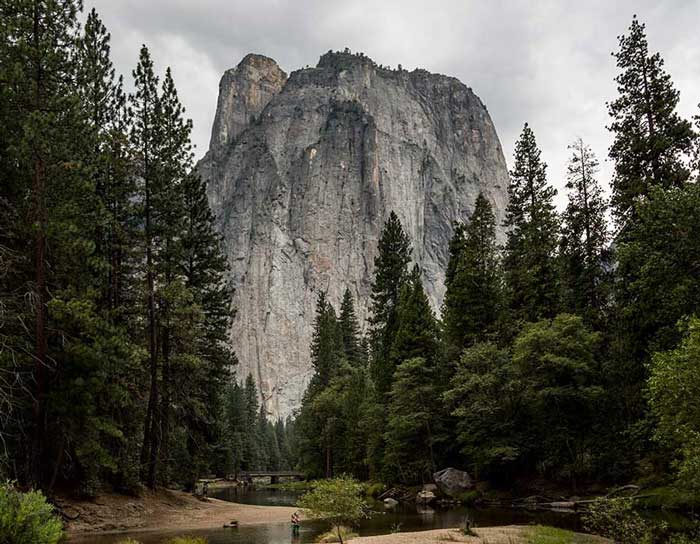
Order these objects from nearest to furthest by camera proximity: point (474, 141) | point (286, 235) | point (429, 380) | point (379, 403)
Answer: point (429, 380)
point (379, 403)
point (286, 235)
point (474, 141)

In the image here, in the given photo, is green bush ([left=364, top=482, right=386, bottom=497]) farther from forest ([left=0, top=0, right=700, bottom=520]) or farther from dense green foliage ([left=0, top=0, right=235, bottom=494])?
dense green foliage ([left=0, top=0, right=235, bottom=494])

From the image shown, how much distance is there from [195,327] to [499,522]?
684 inches

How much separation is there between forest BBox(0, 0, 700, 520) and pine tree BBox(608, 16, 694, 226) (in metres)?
0.09

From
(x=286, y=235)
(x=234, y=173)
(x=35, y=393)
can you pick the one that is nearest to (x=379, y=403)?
(x=35, y=393)

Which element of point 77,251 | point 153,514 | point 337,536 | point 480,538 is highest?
point 77,251

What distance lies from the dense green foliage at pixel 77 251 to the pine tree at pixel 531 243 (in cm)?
1944

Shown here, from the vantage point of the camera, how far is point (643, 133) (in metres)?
25.5

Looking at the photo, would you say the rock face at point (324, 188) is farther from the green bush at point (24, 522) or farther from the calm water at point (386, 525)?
the green bush at point (24, 522)

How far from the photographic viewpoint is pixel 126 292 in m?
26.4

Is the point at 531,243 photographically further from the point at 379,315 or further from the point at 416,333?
the point at 379,315

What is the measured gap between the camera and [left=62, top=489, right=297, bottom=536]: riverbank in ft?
64.8

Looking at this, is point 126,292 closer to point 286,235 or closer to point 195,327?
point 195,327

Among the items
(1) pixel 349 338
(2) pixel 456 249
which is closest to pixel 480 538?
(2) pixel 456 249

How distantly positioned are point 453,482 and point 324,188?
121560mm
